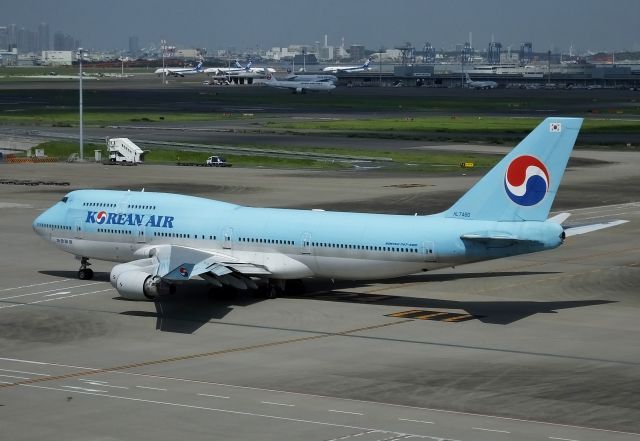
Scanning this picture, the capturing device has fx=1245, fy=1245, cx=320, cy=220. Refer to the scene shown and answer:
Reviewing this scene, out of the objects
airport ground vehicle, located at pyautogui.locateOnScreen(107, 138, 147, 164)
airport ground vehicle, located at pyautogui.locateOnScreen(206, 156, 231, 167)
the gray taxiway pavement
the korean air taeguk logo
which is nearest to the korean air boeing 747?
the korean air taeguk logo

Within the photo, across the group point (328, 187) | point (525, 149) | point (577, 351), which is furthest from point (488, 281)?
point (328, 187)

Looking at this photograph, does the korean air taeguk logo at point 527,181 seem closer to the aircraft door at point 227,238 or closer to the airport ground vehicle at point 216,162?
the aircraft door at point 227,238

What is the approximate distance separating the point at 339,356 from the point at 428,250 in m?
9.83

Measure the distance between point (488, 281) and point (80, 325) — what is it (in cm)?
2328

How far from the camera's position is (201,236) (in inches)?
2507

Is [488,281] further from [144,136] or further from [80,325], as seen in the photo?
[144,136]

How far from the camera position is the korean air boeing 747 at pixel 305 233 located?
5584 cm

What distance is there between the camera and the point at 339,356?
4947 cm

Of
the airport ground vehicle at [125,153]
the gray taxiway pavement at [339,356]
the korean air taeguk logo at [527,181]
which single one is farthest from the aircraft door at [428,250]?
the airport ground vehicle at [125,153]

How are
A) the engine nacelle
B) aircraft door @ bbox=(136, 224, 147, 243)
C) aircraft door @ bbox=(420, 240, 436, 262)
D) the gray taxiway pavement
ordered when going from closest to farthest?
the gray taxiway pavement, aircraft door @ bbox=(420, 240, 436, 262), the engine nacelle, aircraft door @ bbox=(136, 224, 147, 243)

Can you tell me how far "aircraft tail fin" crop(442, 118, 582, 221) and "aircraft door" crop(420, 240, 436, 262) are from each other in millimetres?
2684

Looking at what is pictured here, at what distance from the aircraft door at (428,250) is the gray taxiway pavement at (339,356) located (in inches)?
111

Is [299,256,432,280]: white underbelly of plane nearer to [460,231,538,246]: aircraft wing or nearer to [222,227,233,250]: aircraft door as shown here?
[460,231,538,246]: aircraft wing

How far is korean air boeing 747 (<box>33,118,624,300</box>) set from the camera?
55844mm
